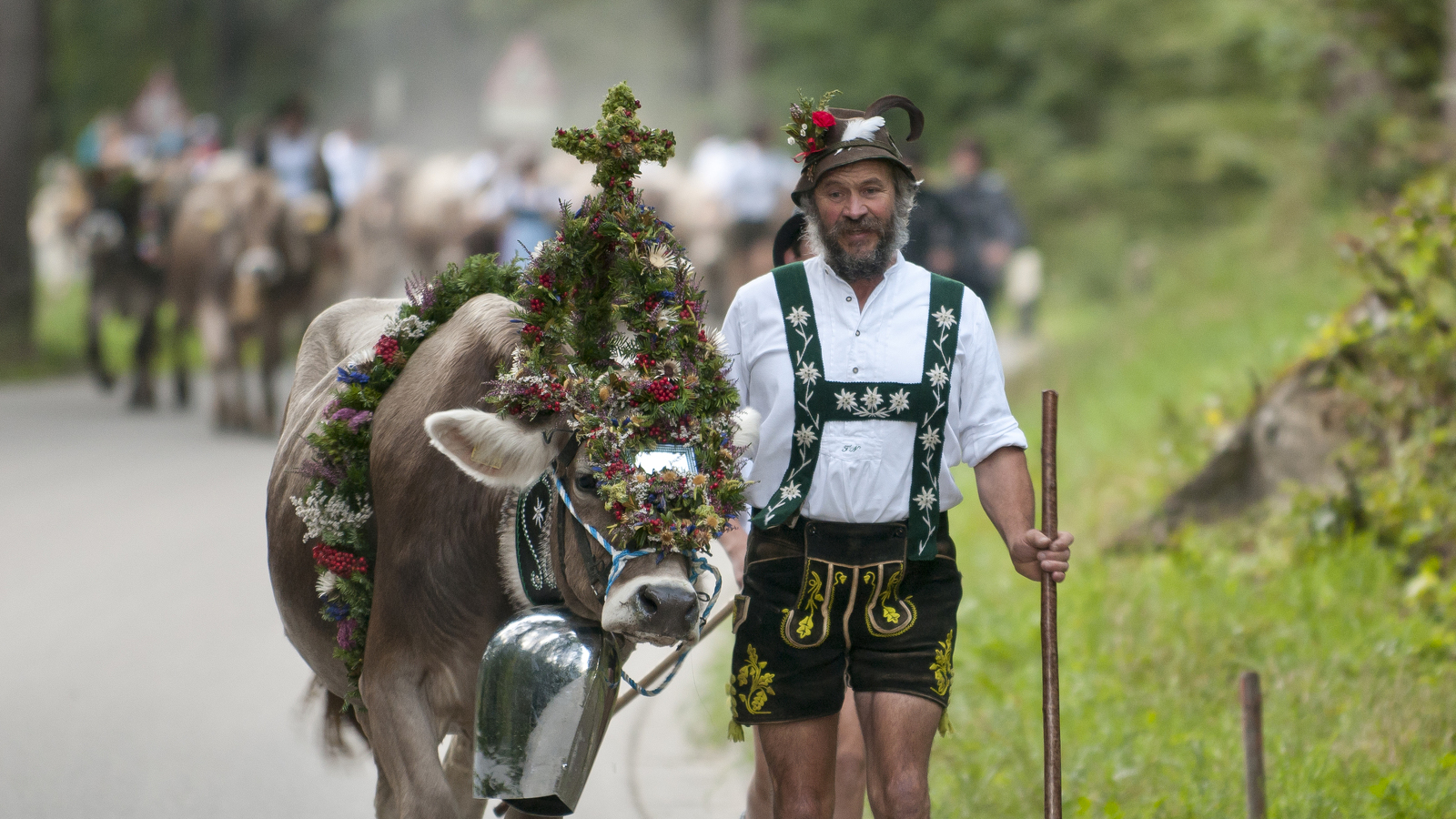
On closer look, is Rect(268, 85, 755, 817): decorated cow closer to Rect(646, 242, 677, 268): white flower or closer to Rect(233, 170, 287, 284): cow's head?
Rect(646, 242, 677, 268): white flower

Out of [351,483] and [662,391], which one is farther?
[351,483]

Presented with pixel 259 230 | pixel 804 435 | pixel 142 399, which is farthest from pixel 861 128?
pixel 142 399

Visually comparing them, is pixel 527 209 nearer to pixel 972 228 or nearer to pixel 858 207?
pixel 972 228

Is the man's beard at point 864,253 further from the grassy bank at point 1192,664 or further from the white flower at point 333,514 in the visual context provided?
the grassy bank at point 1192,664

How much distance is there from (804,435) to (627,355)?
1.83ft

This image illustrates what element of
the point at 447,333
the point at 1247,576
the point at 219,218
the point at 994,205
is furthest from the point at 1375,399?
the point at 219,218

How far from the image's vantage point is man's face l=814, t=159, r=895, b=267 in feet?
13.6

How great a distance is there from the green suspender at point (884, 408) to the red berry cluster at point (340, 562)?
1.05 m

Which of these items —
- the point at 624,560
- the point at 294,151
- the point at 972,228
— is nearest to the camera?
the point at 624,560

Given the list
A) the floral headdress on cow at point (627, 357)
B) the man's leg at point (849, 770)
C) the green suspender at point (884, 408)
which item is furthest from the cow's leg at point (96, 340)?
the green suspender at point (884, 408)

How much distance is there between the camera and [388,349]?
450 centimetres

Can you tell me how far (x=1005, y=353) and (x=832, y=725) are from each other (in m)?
14.7

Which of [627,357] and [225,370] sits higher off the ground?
[225,370]

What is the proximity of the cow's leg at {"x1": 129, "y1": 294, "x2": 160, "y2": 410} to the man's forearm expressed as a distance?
13.1 m
